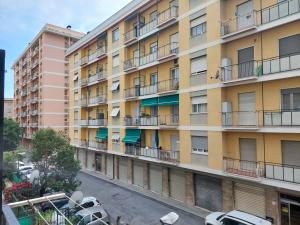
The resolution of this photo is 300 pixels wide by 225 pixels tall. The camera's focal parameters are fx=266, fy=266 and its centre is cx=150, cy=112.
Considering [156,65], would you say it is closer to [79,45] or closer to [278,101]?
[278,101]

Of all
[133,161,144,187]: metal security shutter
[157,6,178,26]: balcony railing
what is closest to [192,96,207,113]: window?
[157,6,178,26]: balcony railing

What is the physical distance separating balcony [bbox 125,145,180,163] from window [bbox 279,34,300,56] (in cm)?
960

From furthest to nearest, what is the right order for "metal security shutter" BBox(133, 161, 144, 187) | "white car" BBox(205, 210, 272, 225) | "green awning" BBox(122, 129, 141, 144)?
"metal security shutter" BBox(133, 161, 144, 187), "green awning" BBox(122, 129, 141, 144), "white car" BBox(205, 210, 272, 225)

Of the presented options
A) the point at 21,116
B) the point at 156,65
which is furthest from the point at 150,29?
the point at 21,116

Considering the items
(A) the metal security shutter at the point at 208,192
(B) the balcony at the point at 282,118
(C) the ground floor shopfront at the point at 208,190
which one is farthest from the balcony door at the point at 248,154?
(A) the metal security shutter at the point at 208,192

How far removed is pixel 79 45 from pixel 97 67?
5384 millimetres

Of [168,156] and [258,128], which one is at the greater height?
[258,128]

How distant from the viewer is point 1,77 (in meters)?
2.18

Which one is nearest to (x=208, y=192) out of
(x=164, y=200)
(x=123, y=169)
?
(x=164, y=200)

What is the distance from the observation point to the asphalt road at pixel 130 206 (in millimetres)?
17047

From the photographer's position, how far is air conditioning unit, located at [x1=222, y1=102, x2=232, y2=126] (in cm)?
1585

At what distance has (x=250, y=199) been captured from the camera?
50.8 feet

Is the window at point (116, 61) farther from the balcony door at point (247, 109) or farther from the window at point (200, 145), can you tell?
the balcony door at point (247, 109)

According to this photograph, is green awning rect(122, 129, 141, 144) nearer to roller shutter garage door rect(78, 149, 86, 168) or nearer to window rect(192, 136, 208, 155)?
window rect(192, 136, 208, 155)
